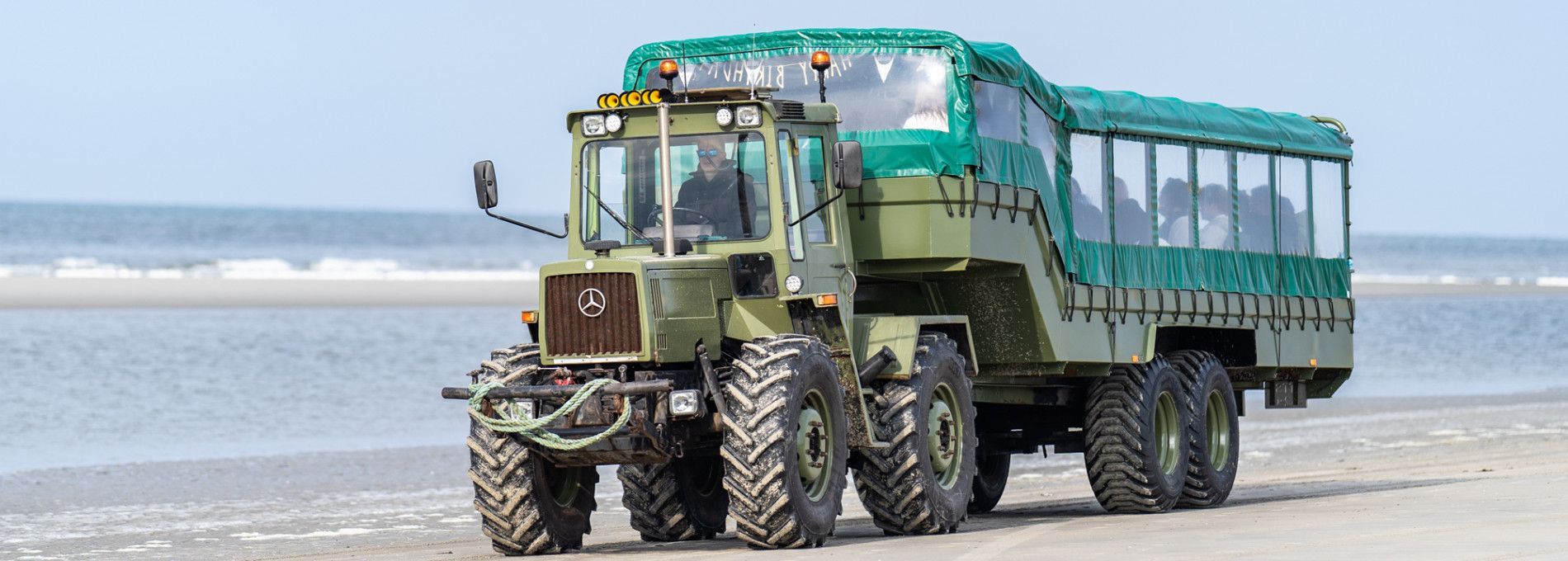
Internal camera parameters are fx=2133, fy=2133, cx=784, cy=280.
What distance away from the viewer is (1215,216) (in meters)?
→ 16.3

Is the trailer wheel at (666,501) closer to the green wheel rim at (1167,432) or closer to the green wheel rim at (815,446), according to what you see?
the green wheel rim at (815,446)

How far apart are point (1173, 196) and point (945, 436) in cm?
389

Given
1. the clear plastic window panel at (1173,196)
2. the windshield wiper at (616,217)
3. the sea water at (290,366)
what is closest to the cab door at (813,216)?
the windshield wiper at (616,217)

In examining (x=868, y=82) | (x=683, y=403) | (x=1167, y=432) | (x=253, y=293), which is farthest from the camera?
(x=253, y=293)

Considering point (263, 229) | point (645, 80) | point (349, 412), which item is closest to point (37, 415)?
point (349, 412)

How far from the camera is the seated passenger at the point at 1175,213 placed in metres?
15.8

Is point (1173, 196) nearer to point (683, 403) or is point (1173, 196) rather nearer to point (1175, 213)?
point (1175, 213)

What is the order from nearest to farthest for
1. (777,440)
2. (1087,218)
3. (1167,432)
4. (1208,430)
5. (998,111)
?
(777,440) < (998,111) < (1087,218) < (1167,432) < (1208,430)

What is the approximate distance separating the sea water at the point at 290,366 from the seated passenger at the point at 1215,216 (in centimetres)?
888

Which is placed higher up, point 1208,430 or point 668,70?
point 668,70

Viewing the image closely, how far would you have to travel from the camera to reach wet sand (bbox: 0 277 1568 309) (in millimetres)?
45969

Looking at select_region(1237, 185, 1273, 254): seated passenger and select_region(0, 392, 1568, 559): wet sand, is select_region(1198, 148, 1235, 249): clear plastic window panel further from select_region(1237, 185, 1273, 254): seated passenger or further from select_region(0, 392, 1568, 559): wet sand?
select_region(0, 392, 1568, 559): wet sand

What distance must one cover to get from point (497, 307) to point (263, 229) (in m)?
71.0

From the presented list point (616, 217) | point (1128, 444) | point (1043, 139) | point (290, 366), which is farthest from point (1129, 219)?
point (290, 366)
